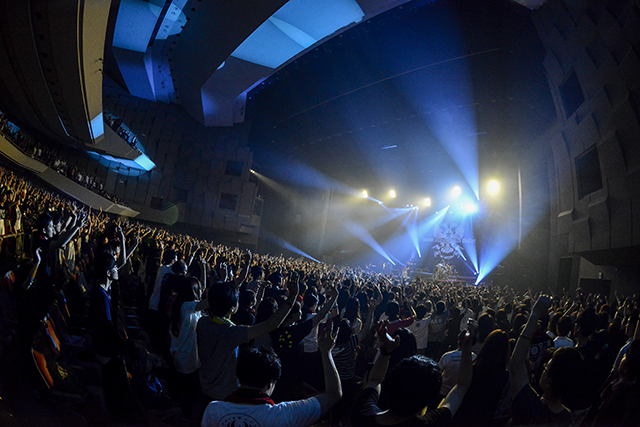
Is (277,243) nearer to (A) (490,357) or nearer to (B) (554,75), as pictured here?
(B) (554,75)

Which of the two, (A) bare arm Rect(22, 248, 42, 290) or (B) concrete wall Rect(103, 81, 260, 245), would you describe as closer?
(A) bare arm Rect(22, 248, 42, 290)

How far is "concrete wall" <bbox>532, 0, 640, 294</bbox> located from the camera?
656 cm

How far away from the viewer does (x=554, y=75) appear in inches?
393

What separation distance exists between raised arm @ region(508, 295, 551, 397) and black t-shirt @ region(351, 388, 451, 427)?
607mm

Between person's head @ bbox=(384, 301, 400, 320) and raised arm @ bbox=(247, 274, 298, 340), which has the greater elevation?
raised arm @ bbox=(247, 274, 298, 340)

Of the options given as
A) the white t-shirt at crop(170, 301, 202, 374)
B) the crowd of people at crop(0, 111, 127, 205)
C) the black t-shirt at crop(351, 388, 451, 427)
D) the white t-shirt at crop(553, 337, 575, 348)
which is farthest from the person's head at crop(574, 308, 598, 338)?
the crowd of people at crop(0, 111, 127, 205)

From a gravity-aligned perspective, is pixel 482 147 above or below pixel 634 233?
above

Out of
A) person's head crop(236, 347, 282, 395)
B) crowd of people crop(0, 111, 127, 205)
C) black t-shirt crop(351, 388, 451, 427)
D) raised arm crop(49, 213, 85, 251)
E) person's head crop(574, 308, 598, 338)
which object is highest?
crowd of people crop(0, 111, 127, 205)

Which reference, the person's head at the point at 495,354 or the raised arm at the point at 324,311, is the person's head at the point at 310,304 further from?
the person's head at the point at 495,354

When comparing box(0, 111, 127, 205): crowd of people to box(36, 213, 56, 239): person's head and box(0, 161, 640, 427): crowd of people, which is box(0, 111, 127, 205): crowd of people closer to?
box(36, 213, 56, 239): person's head

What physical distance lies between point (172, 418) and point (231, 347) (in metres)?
1.28

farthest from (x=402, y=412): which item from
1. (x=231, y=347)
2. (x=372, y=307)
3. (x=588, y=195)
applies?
(x=588, y=195)

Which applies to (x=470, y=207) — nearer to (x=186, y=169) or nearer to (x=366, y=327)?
(x=366, y=327)

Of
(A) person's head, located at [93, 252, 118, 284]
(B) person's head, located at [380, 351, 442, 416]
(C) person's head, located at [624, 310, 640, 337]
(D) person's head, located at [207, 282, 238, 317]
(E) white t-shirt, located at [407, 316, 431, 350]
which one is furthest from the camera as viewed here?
(E) white t-shirt, located at [407, 316, 431, 350]
